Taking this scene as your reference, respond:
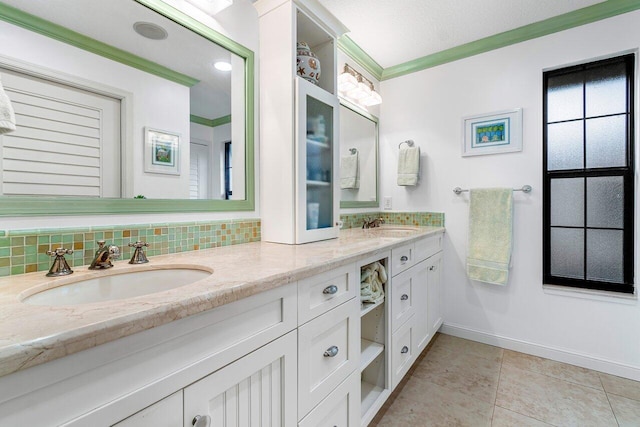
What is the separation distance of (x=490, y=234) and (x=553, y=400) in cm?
108

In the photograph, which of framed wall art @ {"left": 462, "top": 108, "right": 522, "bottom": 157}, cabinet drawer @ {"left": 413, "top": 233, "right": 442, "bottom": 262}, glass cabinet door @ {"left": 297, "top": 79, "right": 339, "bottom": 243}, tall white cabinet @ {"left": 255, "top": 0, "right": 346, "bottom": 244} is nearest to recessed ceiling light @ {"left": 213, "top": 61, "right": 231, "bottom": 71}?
tall white cabinet @ {"left": 255, "top": 0, "right": 346, "bottom": 244}

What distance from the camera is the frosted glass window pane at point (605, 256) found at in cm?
193

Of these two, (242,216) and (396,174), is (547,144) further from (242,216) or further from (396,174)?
(242,216)

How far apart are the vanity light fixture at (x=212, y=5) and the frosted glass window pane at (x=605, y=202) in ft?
8.26

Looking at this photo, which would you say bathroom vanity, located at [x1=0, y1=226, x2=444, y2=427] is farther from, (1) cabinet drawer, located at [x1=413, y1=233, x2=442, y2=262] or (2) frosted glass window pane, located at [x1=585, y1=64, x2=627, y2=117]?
(2) frosted glass window pane, located at [x1=585, y1=64, x2=627, y2=117]

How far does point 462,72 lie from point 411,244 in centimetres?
164

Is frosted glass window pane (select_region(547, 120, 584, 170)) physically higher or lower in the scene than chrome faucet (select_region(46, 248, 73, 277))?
higher

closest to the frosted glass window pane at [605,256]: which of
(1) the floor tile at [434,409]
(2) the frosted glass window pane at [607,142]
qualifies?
(2) the frosted glass window pane at [607,142]

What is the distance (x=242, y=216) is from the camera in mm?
1529

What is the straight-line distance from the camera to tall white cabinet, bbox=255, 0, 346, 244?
148 centimetres

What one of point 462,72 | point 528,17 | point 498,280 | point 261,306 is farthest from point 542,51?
point 261,306

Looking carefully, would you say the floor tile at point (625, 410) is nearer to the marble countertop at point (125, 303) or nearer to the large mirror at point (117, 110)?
the marble countertop at point (125, 303)

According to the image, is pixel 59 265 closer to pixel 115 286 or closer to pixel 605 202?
pixel 115 286

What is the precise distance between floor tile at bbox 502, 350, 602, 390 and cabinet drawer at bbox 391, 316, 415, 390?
84 centimetres
